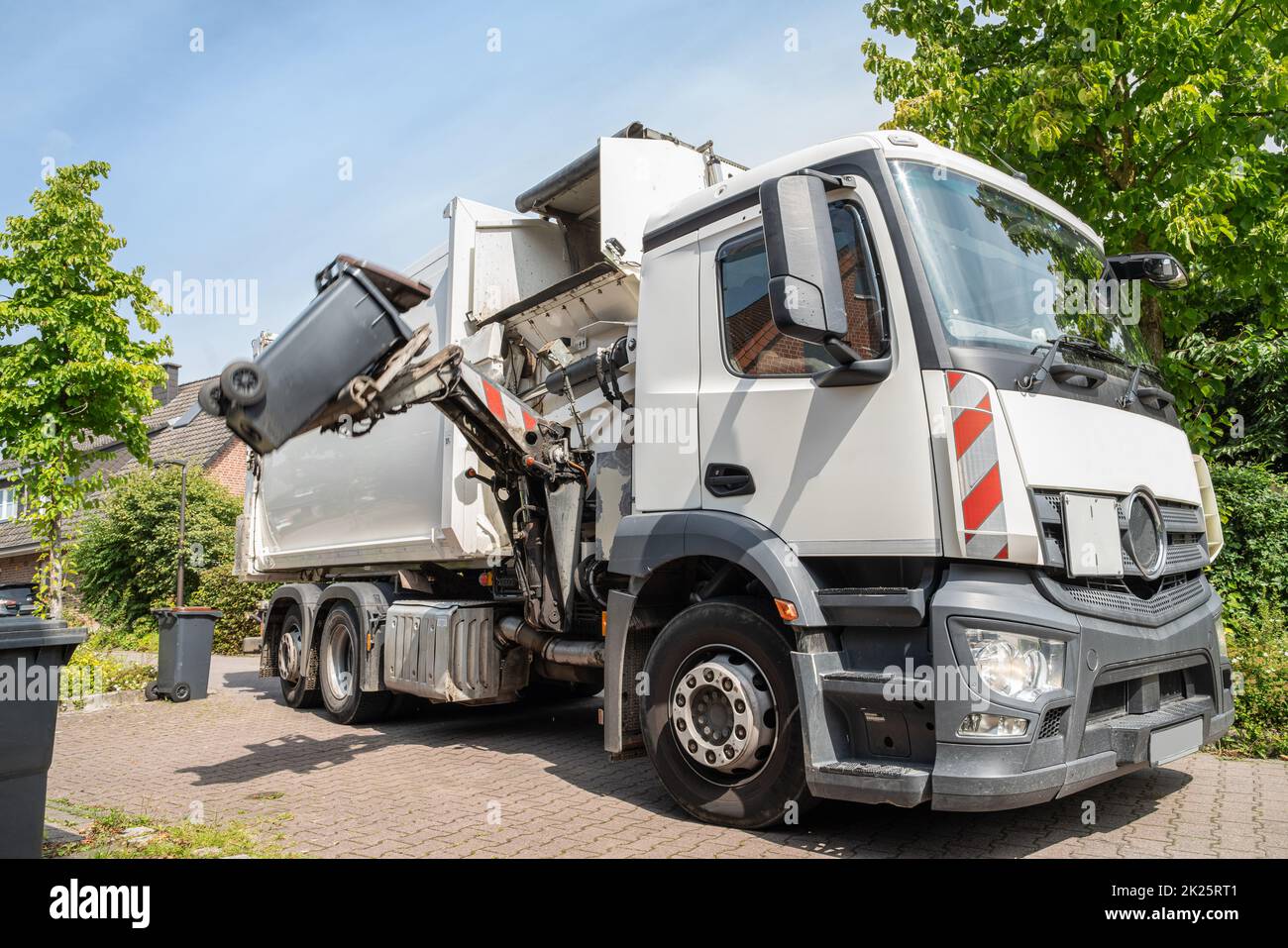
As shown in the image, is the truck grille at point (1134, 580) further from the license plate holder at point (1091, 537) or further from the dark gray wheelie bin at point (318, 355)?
the dark gray wheelie bin at point (318, 355)

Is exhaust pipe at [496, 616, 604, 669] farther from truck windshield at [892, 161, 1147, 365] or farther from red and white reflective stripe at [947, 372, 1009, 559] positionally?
truck windshield at [892, 161, 1147, 365]

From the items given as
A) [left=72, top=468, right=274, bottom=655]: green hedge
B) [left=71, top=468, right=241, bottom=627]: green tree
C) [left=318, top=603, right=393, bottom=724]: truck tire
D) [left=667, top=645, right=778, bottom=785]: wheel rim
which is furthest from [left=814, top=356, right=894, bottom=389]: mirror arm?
[left=71, top=468, right=241, bottom=627]: green tree

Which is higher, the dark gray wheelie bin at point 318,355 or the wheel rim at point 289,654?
the dark gray wheelie bin at point 318,355

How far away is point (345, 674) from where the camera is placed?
27.5 feet

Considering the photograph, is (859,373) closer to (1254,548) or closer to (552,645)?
(552,645)

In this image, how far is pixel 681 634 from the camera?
4504 mm

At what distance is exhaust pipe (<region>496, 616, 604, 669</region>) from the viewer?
575 cm

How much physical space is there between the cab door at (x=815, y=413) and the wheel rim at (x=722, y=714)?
63cm

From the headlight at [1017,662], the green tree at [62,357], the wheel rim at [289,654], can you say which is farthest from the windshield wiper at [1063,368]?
the green tree at [62,357]

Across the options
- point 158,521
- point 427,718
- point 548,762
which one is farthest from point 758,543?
point 158,521

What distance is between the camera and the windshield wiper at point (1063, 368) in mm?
3750

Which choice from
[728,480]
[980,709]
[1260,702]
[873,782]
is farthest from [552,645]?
[1260,702]

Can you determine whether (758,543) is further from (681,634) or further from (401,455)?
(401,455)
